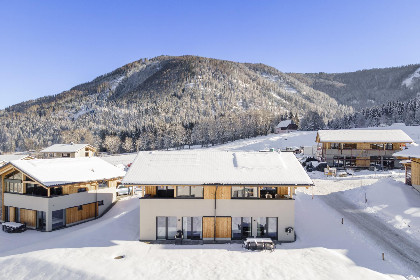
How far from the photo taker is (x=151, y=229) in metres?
19.3

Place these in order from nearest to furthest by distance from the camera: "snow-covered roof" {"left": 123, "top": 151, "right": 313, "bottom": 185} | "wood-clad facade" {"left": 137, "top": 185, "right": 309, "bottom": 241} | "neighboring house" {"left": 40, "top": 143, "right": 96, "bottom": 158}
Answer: "snow-covered roof" {"left": 123, "top": 151, "right": 313, "bottom": 185} < "wood-clad facade" {"left": 137, "top": 185, "right": 309, "bottom": 241} < "neighboring house" {"left": 40, "top": 143, "right": 96, "bottom": 158}

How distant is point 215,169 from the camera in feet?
68.2

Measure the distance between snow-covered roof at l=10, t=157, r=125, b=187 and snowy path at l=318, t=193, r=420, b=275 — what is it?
23643 mm

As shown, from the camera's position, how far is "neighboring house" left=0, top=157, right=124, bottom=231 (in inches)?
921

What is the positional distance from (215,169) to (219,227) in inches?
170

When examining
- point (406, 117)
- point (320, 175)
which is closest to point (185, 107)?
point (406, 117)

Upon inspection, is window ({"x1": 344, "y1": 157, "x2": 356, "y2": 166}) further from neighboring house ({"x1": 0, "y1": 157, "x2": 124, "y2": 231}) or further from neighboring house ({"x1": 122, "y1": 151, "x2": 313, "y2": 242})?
neighboring house ({"x1": 0, "y1": 157, "x2": 124, "y2": 231})

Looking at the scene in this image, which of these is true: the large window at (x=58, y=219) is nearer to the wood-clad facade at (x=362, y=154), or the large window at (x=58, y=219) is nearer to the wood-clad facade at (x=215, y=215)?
the wood-clad facade at (x=215, y=215)

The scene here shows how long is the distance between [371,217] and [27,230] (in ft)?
100

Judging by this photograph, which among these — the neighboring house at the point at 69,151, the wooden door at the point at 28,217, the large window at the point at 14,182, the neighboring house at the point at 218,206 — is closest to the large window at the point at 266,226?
the neighboring house at the point at 218,206

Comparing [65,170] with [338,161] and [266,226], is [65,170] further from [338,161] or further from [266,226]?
[338,161]

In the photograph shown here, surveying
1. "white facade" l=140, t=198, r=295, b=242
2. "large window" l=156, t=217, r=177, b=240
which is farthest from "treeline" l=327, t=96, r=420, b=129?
"large window" l=156, t=217, r=177, b=240

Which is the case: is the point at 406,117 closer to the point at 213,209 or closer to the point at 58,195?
the point at 213,209

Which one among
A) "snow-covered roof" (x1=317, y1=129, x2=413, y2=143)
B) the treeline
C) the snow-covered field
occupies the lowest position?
the snow-covered field
